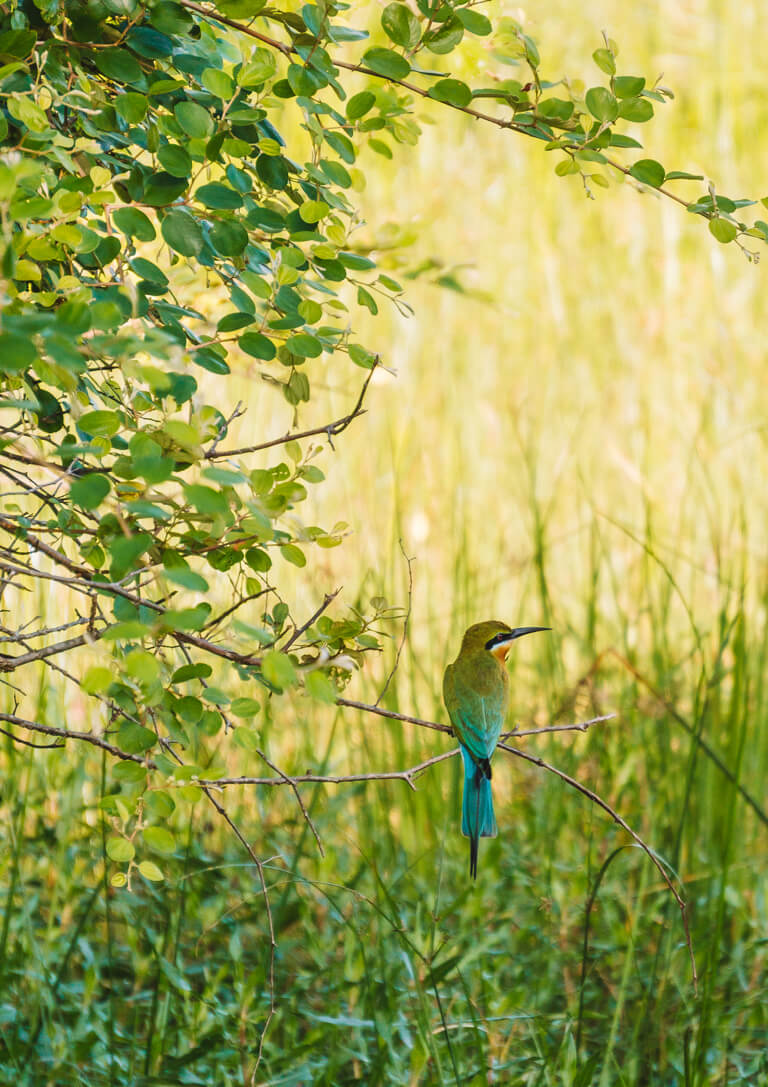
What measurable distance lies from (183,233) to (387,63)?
283 mm

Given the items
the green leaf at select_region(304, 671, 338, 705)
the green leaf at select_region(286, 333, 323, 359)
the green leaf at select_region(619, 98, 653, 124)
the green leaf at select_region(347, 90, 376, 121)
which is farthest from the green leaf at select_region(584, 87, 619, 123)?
the green leaf at select_region(304, 671, 338, 705)

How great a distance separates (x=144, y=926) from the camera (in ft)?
7.48

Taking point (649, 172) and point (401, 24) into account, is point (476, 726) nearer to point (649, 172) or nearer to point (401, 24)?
point (649, 172)

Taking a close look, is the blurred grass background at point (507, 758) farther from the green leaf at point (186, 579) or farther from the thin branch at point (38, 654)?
the green leaf at point (186, 579)

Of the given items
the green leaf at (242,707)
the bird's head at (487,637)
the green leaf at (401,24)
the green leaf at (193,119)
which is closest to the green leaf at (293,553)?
the green leaf at (242,707)

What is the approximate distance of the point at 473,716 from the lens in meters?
1.78

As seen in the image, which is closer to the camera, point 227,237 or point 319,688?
point 319,688

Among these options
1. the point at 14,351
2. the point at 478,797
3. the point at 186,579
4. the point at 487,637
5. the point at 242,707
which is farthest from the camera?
the point at 487,637

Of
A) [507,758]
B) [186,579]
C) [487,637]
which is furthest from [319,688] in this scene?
[507,758]

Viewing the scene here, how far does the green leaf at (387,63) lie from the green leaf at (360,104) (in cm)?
4

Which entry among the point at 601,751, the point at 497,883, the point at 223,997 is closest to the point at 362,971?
the point at 223,997

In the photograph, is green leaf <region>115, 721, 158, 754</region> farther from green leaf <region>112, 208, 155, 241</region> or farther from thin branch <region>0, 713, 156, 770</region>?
green leaf <region>112, 208, 155, 241</region>

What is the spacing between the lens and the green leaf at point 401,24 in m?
1.29

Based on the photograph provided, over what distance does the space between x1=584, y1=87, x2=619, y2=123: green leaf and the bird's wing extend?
80 cm
